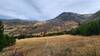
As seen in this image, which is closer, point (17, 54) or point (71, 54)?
point (71, 54)

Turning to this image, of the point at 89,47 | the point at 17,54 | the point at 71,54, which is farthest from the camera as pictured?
the point at 17,54

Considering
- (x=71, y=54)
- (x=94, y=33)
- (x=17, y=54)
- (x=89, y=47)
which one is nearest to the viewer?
(x=71, y=54)

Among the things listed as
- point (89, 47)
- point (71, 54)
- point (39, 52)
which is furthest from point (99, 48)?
point (39, 52)

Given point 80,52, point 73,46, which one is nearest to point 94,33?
point 73,46

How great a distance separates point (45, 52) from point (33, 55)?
231cm

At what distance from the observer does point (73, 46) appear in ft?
130

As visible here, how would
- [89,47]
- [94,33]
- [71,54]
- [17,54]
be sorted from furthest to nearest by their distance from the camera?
[94,33]
[17,54]
[89,47]
[71,54]

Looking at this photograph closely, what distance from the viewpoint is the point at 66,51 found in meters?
36.7

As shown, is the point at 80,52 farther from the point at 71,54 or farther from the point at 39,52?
the point at 39,52

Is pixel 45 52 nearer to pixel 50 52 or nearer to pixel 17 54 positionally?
pixel 50 52

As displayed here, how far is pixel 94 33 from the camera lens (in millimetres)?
62281

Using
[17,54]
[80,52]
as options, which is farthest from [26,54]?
[80,52]

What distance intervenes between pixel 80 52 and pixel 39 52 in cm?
858

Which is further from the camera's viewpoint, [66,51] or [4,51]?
[4,51]
